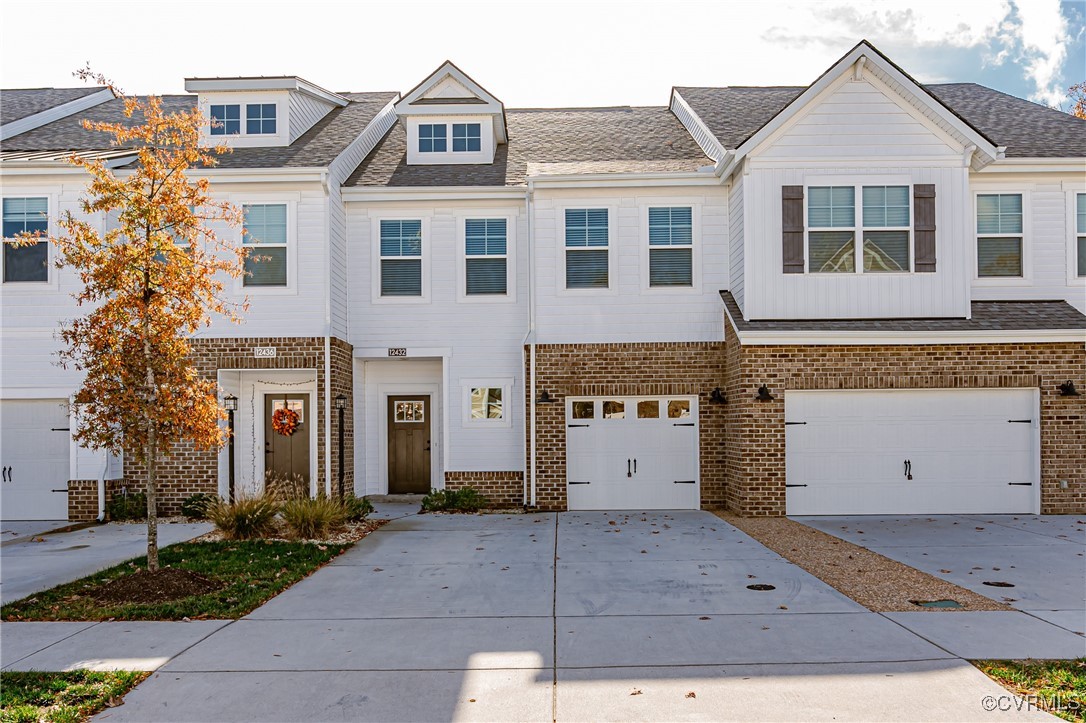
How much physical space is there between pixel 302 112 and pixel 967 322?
43.7 ft

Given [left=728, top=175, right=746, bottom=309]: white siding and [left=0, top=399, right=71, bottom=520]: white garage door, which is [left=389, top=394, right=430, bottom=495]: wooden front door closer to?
[left=0, top=399, right=71, bottom=520]: white garage door

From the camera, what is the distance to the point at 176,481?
14.5 meters

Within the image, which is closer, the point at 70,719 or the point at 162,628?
the point at 70,719

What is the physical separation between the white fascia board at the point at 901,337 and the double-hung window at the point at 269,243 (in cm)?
808

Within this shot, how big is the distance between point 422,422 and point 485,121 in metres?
6.43

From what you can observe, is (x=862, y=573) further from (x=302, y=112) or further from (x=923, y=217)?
(x=302, y=112)

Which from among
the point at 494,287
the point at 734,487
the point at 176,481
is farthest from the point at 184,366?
the point at 734,487

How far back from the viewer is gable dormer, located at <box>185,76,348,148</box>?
52.8 ft

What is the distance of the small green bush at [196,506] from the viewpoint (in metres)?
14.1

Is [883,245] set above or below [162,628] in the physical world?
above

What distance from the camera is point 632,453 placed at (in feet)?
49.2

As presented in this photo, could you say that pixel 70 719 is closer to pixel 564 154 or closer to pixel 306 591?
pixel 306 591

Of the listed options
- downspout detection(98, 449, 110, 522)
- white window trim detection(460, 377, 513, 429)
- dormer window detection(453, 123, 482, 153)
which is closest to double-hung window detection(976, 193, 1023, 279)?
white window trim detection(460, 377, 513, 429)

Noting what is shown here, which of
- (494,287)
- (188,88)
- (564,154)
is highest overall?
(188,88)
